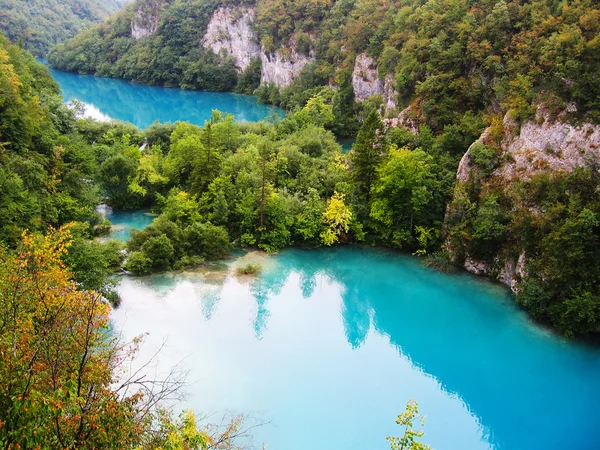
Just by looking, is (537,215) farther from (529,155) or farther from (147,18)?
(147,18)

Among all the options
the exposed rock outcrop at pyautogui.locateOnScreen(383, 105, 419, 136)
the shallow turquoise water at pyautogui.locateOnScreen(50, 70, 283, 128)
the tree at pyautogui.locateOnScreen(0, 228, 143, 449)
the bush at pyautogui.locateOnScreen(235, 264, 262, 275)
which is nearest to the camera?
the tree at pyautogui.locateOnScreen(0, 228, 143, 449)

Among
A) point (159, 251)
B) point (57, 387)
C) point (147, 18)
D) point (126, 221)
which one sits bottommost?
point (126, 221)

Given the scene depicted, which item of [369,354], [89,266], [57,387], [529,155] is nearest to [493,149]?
[529,155]

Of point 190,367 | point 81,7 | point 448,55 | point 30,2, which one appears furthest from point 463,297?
point 81,7

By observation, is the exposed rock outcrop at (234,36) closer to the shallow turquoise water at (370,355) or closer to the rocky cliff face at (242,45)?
the rocky cliff face at (242,45)

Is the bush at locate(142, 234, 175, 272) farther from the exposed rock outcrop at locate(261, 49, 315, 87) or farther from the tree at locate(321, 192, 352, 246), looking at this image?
the exposed rock outcrop at locate(261, 49, 315, 87)

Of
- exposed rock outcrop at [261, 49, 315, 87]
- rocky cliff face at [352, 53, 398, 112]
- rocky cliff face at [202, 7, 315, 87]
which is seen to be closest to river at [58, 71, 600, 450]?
rocky cliff face at [352, 53, 398, 112]
